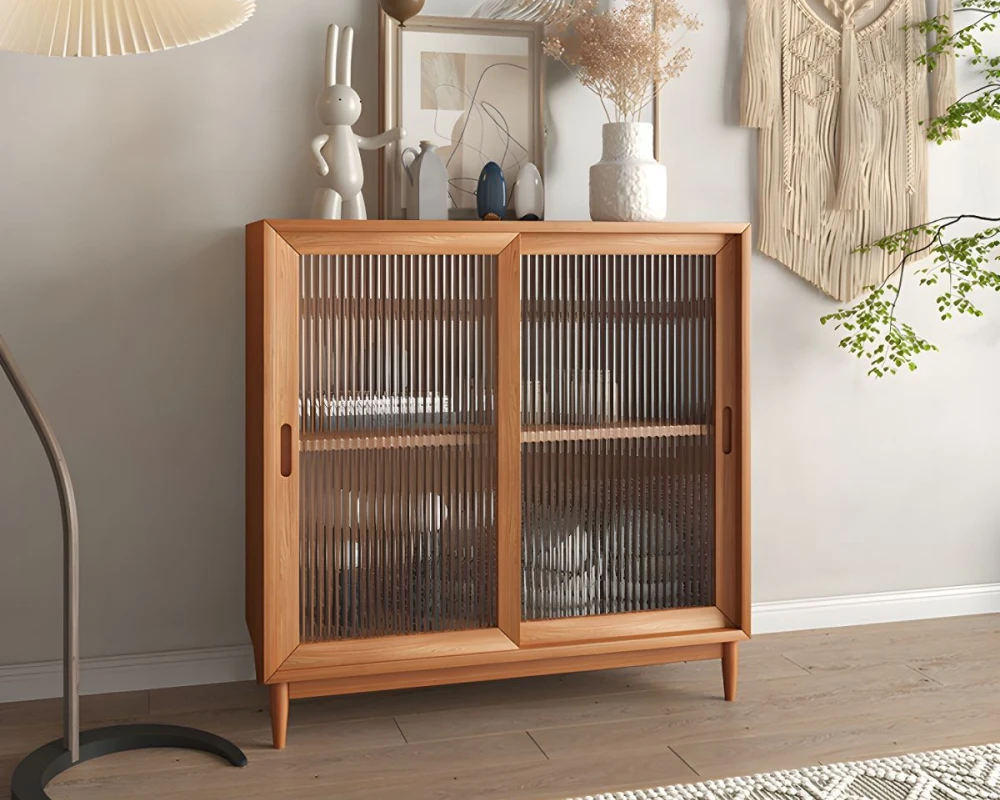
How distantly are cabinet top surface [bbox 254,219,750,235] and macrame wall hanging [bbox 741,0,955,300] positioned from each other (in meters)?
0.63

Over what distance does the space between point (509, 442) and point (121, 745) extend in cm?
108

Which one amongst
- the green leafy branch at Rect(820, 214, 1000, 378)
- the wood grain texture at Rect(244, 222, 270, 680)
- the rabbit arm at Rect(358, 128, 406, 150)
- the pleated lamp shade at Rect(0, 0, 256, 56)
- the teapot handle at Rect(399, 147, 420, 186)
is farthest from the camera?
the green leafy branch at Rect(820, 214, 1000, 378)

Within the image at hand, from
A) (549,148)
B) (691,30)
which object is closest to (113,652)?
(549,148)

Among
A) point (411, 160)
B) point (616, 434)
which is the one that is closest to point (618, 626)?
point (616, 434)

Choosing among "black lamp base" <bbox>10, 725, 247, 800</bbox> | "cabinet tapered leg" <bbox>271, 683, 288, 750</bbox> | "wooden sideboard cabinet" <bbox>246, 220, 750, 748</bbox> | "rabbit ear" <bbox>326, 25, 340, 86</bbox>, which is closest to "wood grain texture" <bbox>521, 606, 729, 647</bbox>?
"wooden sideboard cabinet" <bbox>246, 220, 750, 748</bbox>

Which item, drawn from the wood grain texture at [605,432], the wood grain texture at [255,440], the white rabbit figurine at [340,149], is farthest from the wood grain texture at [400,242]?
the wood grain texture at [605,432]

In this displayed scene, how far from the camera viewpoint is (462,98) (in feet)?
9.02

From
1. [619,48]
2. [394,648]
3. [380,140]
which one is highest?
[619,48]

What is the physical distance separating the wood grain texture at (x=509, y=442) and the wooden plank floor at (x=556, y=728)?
284 mm

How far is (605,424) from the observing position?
2.51 metres

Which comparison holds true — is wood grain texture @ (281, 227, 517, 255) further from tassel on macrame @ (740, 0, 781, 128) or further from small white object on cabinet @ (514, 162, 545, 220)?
tassel on macrame @ (740, 0, 781, 128)

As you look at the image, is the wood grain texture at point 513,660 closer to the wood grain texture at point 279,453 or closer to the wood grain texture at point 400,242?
the wood grain texture at point 279,453

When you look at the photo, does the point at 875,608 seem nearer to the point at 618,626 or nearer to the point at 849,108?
the point at 618,626

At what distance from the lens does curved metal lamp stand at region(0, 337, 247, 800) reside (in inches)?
80.2
